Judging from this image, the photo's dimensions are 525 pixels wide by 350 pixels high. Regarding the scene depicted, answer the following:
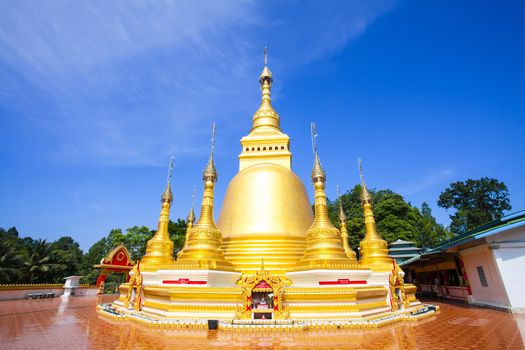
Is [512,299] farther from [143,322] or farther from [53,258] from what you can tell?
[53,258]

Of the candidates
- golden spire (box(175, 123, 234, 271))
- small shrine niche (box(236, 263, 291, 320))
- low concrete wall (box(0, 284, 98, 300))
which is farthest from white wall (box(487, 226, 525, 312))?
low concrete wall (box(0, 284, 98, 300))

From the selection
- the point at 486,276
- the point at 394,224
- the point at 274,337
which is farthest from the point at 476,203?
the point at 274,337

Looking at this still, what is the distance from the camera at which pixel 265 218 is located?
16953mm

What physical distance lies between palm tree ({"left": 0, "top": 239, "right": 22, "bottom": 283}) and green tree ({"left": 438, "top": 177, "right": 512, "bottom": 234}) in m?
56.5

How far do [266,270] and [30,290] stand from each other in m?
24.6

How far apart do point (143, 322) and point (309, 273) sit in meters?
6.76

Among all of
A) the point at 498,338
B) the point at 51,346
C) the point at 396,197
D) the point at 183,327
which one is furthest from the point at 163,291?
the point at 396,197

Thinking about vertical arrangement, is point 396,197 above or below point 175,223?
above

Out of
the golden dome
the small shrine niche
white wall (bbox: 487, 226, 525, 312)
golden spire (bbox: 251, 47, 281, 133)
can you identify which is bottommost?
the small shrine niche

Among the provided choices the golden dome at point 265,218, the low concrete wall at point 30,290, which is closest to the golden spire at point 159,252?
the golden dome at point 265,218

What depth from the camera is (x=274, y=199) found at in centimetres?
1792

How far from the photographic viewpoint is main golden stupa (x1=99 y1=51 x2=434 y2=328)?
1105cm

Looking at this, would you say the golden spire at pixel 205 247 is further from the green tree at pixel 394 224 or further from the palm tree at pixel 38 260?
the green tree at pixel 394 224

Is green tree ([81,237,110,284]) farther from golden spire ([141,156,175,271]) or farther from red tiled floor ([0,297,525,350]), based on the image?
red tiled floor ([0,297,525,350])
